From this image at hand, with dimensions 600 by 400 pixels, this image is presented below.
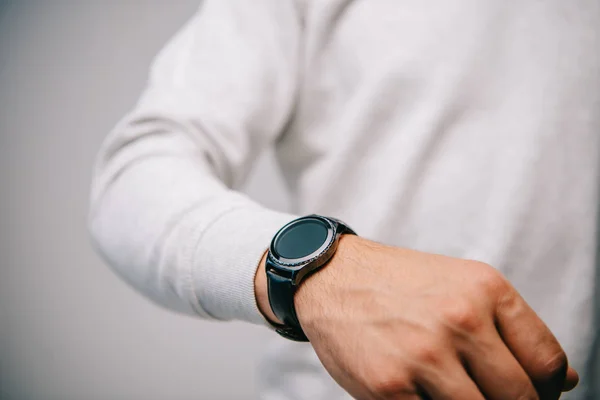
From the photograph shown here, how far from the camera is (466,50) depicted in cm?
52

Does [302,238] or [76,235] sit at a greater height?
[302,238]

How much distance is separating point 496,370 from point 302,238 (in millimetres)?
183

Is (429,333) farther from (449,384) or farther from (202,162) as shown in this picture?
(202,162)

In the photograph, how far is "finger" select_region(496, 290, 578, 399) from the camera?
28 centimetres

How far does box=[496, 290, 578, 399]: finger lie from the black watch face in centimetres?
15

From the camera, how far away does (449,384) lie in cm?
25

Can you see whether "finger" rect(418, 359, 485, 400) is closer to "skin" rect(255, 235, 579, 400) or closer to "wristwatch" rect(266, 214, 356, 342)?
"skin" rect(255, 235, 579, 400)

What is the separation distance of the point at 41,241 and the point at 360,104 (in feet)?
3.43

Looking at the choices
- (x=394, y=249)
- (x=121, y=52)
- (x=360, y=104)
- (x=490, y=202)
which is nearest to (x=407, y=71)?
(x=360, y=104)

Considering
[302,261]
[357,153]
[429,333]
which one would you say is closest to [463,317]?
[429,333]

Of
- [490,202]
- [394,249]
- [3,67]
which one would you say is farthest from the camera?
[3,67]

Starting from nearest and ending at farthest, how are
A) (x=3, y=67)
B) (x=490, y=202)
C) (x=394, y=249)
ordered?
1. (x=394, y=249)
2. (x=490, y=202)
3. (x=3, y=67)

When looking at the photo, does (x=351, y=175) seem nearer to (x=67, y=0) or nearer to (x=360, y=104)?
(x=360, y=104)

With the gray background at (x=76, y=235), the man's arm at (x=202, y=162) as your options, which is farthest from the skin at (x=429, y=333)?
the gray background at (x=76, y=235)
